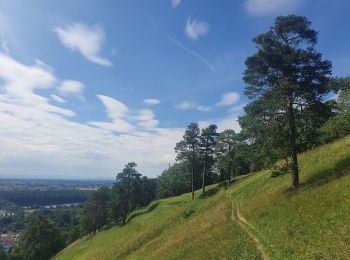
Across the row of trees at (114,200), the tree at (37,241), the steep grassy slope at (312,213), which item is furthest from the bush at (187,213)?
the tree at (37,241)

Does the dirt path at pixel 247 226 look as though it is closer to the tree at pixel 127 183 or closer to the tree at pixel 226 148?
the tree at pixel 226 148

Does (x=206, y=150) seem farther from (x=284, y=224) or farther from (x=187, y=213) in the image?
(x=284, y=224)

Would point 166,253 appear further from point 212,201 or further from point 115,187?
point 115,187

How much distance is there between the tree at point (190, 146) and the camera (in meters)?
66.8

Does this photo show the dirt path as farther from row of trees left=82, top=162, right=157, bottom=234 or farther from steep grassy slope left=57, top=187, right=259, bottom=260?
row of trees left=82, top=162, right=157, bottom=234

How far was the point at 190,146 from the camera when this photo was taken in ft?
223

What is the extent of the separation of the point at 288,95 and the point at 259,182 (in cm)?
1670

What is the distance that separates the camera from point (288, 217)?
2428cm

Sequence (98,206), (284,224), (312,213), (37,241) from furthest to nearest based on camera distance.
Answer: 1. (37,241)
2. (98,206)
3. (284,224)
4. (312,213)

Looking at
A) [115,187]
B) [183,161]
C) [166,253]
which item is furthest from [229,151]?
[166,253]

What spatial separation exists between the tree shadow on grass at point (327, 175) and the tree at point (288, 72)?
3.70 ft

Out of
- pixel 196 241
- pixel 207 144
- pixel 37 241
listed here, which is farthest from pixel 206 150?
pixel 37 241

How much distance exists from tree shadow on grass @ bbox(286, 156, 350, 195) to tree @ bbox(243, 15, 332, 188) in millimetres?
1127

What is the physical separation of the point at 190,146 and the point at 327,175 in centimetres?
3964
